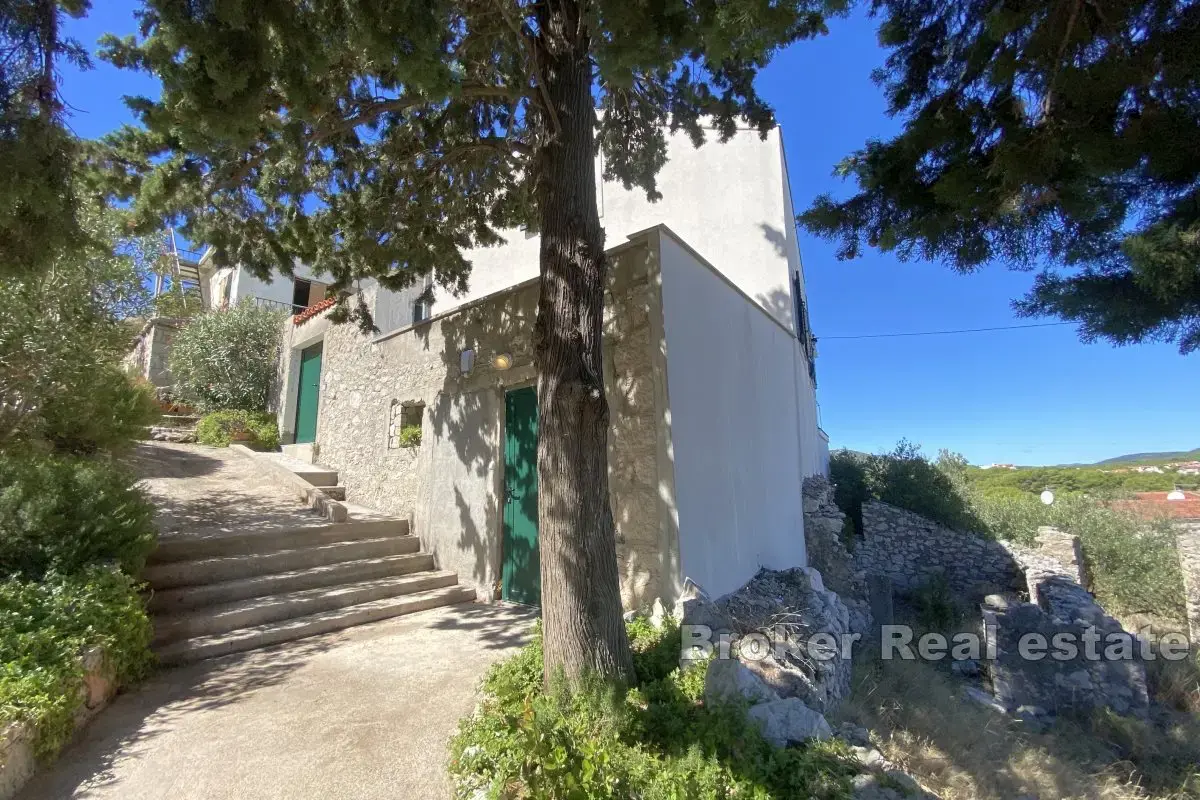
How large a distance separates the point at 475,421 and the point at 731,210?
5903mm

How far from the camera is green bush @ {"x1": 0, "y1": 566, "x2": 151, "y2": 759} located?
2.90m

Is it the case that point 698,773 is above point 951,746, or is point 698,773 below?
above

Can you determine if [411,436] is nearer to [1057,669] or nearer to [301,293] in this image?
[1057,669]

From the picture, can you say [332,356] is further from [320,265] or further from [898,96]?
[898,96]

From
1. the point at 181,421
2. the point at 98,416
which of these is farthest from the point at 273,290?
the point at 98,416

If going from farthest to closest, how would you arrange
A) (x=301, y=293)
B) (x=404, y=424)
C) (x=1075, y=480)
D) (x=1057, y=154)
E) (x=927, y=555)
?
(x=1075, y=480) < (x=301, y=293) < (x=927, y=555) < (x=404, y=424) < (x=1057, y=154)

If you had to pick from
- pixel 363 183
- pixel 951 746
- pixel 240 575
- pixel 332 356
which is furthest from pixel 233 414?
pixel 951 746

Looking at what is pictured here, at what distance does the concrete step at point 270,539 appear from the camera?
211 inches

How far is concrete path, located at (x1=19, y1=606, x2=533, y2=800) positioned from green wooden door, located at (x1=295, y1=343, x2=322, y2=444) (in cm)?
790

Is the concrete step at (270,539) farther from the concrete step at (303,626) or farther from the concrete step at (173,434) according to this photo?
the concrete step at (173,434)

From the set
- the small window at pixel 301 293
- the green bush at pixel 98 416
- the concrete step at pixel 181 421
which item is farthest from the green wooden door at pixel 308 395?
the small window at pixel 301 293

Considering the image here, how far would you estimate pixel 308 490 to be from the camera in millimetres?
7750

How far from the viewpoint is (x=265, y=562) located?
5.59 metres

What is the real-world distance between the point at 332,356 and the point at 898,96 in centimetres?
983
